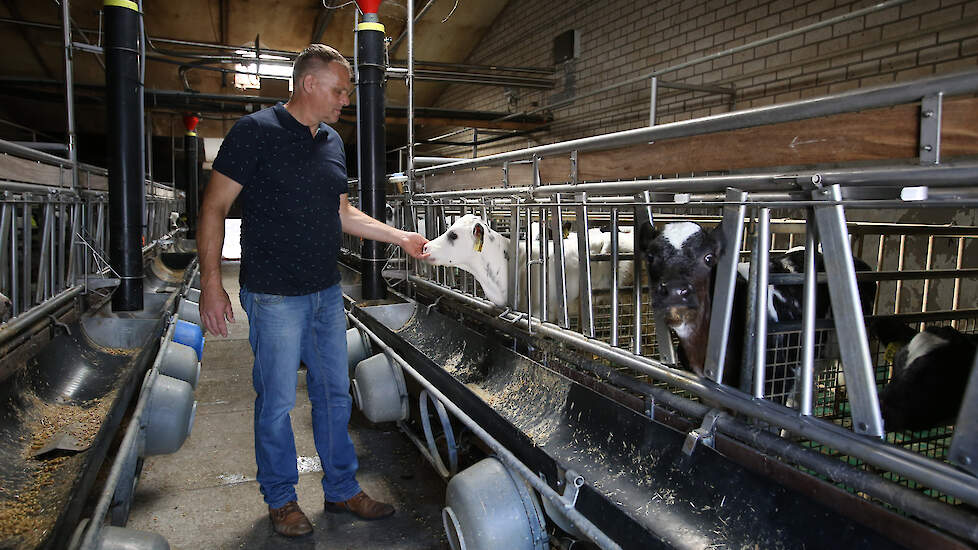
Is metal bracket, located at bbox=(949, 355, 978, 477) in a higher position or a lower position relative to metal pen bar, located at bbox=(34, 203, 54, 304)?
lower

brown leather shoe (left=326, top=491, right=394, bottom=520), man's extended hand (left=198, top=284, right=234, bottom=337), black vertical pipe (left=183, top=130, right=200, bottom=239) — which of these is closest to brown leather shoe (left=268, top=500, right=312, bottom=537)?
brown leather shoe (left=326, top=491, right=394, bottom=520)

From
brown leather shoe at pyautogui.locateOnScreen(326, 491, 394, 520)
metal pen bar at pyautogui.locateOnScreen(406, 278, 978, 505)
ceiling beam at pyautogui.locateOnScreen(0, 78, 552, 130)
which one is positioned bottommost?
brown leather shoe at pyautogui.locateOnScreen(326, 491, 394, 520)

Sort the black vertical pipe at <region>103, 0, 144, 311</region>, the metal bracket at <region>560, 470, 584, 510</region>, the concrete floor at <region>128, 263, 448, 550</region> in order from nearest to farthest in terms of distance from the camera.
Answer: the metal bracket at <region>560, 470, 584, 510</region> < the concrete floor at <region>128, 263, 448, 550</region> < the black vertical pipe at <region>103, 0, 144, 311</region>

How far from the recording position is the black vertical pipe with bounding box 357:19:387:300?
15.9 feet

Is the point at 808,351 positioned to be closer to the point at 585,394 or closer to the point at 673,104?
the point at 585,394

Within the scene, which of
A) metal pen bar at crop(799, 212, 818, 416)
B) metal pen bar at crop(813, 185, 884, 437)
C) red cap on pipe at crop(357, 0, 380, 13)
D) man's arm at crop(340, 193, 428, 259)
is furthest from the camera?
red cap on pipe at crop(357, 0, 380, 13)

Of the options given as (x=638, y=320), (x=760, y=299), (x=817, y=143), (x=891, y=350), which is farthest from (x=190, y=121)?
(x=817, y=143)

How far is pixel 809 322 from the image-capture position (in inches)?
66.4

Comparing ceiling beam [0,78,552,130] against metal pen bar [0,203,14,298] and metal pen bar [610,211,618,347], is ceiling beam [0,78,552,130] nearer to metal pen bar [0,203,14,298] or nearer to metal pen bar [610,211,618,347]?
metal pen bar [0,203,14,298]

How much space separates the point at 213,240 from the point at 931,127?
7.57 ft

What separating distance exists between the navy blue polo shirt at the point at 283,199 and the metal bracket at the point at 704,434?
1621mm

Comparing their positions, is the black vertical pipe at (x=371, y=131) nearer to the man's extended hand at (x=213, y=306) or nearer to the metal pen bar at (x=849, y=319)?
the man's extended hand at (x=213, y=306)

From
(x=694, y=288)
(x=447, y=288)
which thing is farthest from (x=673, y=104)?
(x=694, y=288)

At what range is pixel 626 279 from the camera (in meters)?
4.25
